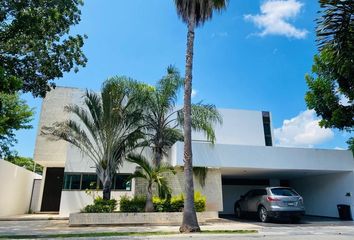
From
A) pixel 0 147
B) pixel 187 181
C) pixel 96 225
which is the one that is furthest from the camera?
pixel 0 147

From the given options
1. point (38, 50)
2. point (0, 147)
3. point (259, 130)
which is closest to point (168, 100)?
point (38, 50)

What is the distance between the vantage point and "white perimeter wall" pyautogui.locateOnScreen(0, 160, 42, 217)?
714 inches

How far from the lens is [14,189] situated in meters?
19.9

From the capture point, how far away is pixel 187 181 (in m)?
11.0

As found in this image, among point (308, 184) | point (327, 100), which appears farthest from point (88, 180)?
point (308, 184)

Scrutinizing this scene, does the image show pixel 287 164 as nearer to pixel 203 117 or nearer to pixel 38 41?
pixel 203 117

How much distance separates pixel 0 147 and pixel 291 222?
20.9 meters

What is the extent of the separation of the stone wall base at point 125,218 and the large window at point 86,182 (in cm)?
427

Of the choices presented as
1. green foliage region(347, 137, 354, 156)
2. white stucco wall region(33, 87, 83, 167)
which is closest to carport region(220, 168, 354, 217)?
green foliage region(347, 137, 354, 156)

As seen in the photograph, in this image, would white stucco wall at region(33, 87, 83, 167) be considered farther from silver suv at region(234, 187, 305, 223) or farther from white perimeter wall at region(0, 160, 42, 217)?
silver suv at region(234, 187, 305, 223)

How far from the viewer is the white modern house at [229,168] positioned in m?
15.7

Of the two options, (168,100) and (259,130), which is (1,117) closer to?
(168,100)

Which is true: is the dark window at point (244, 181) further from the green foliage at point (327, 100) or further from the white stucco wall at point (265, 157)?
the green foliage at point (327, 100)

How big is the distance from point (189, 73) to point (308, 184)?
13803 mm
